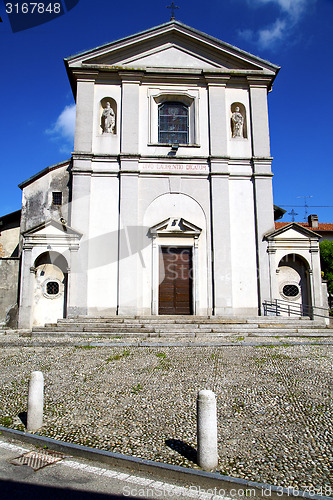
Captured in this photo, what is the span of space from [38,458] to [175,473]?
1656 millimetres

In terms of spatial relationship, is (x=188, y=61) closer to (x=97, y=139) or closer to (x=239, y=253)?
(x=97, y=139)

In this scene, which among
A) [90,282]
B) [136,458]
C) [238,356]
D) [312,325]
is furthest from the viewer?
[90,282]

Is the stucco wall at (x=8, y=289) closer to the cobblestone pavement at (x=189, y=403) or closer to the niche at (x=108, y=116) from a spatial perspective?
the cobblestone pavement at (x=189, y=403)

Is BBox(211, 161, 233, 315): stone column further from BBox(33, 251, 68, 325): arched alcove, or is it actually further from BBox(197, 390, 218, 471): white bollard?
BBox(197, 390, 218, 471): white bollard

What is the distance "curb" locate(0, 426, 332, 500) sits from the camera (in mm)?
3480

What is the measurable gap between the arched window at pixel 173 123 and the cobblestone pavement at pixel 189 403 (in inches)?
452

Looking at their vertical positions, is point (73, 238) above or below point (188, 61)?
below

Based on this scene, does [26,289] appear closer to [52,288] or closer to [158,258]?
[52,288]

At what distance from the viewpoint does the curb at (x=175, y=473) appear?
3480mm

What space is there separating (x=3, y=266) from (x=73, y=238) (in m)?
3.47

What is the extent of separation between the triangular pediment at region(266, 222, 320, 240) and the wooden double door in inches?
147

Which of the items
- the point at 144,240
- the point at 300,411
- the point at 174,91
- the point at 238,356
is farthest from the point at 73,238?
the point at 300,411

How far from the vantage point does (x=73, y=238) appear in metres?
16.1

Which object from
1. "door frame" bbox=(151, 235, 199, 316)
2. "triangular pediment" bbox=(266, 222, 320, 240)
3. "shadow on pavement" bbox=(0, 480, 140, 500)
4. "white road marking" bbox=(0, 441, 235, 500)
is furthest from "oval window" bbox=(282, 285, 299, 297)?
"shadow on pavement" bbox=(0, 480, 140, 500)
